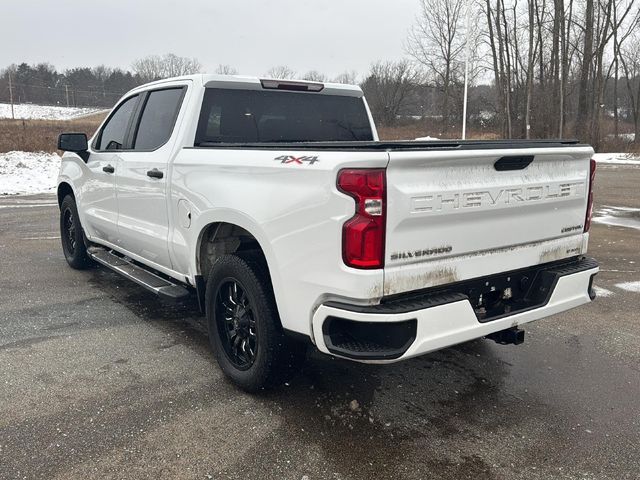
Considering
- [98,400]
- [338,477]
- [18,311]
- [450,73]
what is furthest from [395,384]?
[450,73]

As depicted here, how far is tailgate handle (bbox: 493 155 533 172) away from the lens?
3.00m

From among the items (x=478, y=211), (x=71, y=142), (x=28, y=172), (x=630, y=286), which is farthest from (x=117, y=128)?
(x=28, y=172)

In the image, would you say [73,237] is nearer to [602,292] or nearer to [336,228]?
Result: [336,228]

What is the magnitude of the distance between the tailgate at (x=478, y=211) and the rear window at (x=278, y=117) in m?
1.96

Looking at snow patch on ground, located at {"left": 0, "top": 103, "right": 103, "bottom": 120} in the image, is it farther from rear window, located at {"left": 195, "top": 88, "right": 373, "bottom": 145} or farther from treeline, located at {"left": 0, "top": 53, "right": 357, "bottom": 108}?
rear window, located at {"left": 195, "top": 88, "right": 373, "bottom": 145}

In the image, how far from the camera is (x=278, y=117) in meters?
4.51

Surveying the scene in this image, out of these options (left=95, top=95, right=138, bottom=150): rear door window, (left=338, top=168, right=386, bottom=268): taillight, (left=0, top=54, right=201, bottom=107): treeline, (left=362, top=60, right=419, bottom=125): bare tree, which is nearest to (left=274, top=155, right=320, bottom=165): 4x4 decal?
(left=338, top=168, right=386, bottom=268): taillight

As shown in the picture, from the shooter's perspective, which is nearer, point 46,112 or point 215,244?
point 215,244

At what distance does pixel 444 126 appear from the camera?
44.2m

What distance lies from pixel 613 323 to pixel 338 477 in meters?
3.28

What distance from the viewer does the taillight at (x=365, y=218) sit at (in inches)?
101

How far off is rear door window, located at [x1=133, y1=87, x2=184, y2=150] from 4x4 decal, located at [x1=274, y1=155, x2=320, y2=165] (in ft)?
5.20

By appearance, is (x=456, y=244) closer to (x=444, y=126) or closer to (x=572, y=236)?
(x=572, y=236)

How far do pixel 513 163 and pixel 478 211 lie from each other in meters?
0.38
